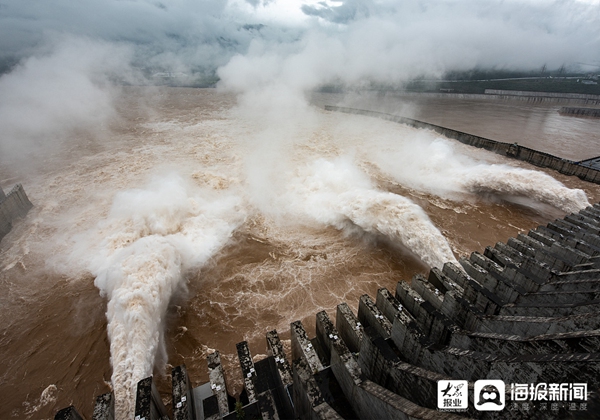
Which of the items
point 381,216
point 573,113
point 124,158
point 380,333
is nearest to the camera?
point 380,333

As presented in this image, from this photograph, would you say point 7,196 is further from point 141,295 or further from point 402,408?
point 402,408

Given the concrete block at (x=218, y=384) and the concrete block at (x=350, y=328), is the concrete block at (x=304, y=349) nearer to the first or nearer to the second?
the concrete block at (x=350, y=328)

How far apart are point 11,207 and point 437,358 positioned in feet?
79.3

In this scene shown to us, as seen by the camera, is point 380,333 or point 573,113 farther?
point 573,113

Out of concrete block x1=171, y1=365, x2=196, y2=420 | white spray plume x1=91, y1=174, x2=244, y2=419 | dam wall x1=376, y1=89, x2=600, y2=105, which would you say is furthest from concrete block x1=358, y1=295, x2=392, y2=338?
dam wall x1=376, y1=89, x2=600, y2=105

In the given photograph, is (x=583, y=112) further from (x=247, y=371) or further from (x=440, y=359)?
(x=247, y=371)

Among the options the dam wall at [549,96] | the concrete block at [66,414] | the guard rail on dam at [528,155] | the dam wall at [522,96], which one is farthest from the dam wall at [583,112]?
the concrete block at [66,414]

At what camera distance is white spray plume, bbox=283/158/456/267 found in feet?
47.6

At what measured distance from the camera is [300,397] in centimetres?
555

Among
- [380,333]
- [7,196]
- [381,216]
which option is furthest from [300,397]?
[7,196]

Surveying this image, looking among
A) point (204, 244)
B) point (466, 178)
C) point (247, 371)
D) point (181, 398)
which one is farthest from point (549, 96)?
point (181, 398)

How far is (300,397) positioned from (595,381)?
175 inches

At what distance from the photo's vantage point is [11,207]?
17.7 meters

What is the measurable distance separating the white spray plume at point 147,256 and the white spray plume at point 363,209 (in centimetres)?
518
